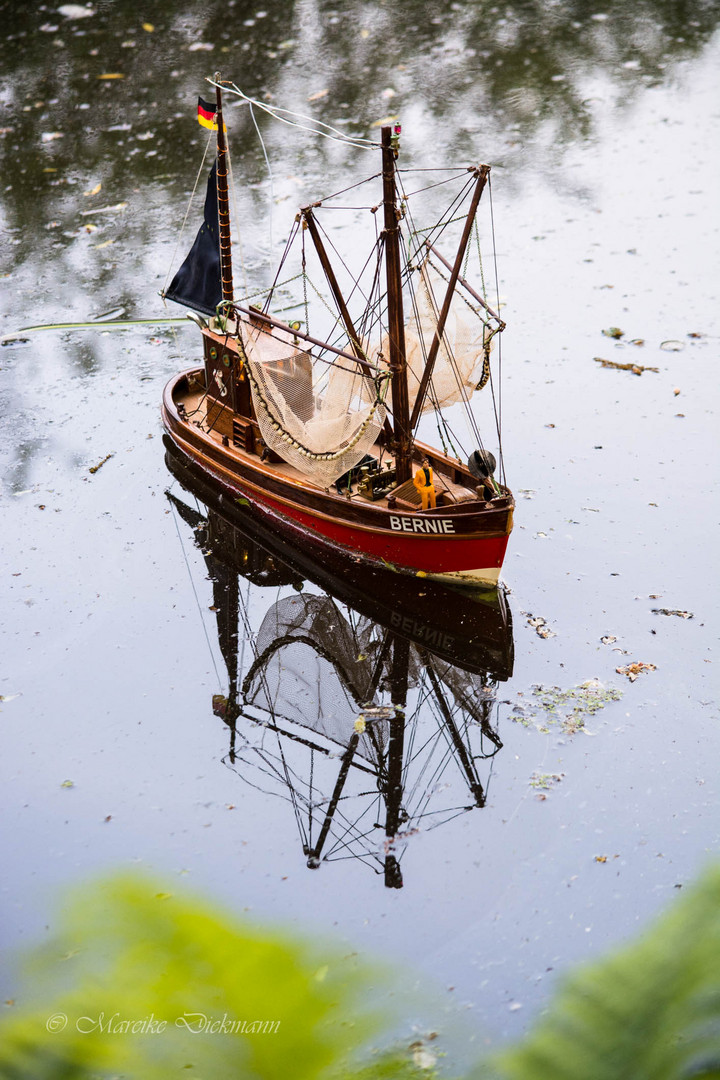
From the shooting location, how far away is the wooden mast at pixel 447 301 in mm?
10062

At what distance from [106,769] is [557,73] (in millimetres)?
17669

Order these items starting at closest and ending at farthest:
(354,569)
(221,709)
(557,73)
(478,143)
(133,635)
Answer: (221,709) < (133,635) < (354,569) < (478,143) < (557,73)

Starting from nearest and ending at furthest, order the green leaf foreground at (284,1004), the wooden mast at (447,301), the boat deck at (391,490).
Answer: the green leaf foreground at (284,1004) < the wooden mast at (447,301) < the boat deck at (391,490)

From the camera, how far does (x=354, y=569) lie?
11.3 meters

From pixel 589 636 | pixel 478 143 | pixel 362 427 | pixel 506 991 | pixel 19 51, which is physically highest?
pixel 19 51

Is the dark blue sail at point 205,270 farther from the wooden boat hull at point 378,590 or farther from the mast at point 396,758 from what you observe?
the mast at point 396,758

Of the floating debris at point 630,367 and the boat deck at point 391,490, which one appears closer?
the boat deck at point 391,490

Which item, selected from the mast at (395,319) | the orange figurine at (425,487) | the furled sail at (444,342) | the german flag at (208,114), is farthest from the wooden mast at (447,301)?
the german flag at (208,114)

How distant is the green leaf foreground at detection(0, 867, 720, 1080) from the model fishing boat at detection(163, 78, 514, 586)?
423 centimetres

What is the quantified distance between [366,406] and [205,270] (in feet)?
8.93

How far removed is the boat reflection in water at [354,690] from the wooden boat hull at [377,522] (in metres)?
0.22

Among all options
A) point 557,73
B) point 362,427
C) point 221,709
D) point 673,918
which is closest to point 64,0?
point 557,73

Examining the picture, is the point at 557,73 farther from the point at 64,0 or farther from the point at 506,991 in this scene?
the point at 506,991

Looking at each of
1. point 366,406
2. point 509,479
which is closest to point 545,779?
point 509,479
